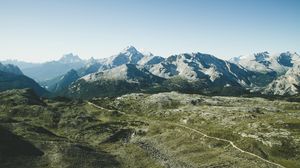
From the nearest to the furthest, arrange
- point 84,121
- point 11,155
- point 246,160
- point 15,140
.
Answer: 1. point 246,160
2. point 11,155
3. point 15,140
4. point 84,121

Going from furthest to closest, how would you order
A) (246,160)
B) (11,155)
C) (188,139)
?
(188,139)
(11,155)
(246,160)

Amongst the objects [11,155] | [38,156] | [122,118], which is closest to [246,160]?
[38,156]

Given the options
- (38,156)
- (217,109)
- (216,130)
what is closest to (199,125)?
(216,130)

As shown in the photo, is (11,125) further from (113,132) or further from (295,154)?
(295,154)

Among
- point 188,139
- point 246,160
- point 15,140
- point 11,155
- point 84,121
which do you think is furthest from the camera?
point 84,121

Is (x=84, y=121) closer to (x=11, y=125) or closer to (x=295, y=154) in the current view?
(x=11, y=125)

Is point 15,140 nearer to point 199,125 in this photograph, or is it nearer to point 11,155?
point 11,155

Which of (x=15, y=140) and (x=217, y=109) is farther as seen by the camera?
(x=217, y=109)

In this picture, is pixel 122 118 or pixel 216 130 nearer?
pixel 216 130

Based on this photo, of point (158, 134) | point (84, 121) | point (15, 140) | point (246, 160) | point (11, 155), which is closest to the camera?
point (246, 160)
